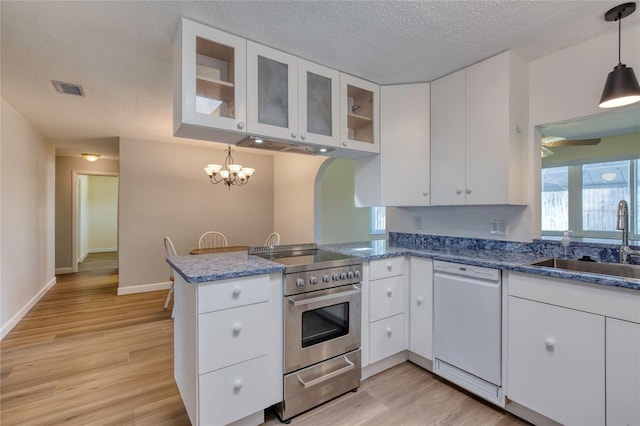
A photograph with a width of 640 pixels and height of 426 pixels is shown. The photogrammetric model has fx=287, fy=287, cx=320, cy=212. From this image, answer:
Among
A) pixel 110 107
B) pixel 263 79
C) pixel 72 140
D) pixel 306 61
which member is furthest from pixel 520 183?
pixel 72 140

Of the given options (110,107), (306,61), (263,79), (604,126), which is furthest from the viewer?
(604,126)

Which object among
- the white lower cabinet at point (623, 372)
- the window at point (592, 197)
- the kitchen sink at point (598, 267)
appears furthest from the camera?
the window at point (592, 197)

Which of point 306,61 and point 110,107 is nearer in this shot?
point 306,61

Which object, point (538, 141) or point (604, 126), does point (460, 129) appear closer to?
point (538, 141)

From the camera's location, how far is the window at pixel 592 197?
11.6 ft

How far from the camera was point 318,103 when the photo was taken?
217cm

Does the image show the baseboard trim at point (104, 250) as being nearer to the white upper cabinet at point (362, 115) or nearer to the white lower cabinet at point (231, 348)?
the white lower cabinet at point (231, 348)

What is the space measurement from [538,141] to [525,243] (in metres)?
0.80

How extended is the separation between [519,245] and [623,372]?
1.02m

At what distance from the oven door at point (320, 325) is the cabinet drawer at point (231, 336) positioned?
6.7 inches

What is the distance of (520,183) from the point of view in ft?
7.00

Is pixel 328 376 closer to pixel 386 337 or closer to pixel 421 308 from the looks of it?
pixel 386 337

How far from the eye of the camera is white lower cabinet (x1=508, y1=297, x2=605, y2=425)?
1.42 metres

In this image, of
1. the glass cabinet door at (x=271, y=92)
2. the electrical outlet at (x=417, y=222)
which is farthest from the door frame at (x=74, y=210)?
the electrical outlet at (x=417, y=222)
